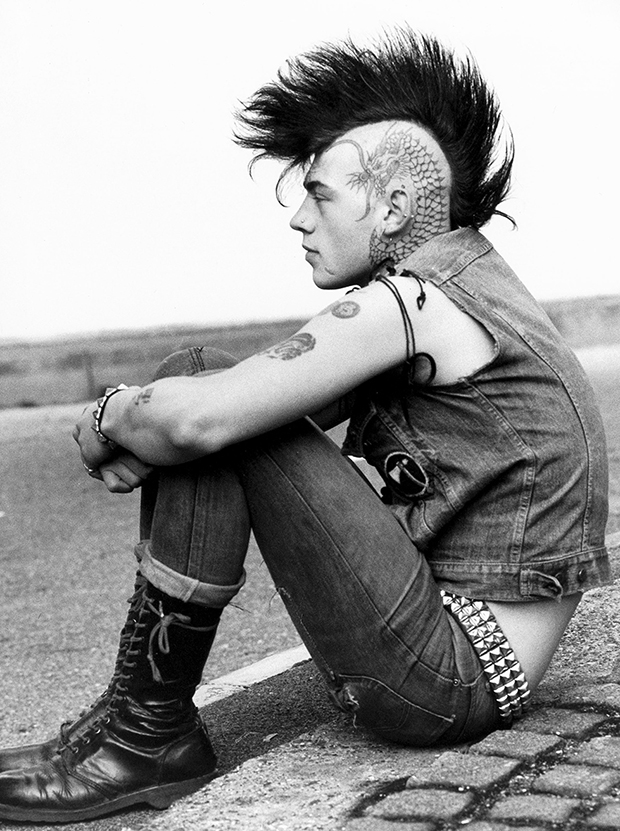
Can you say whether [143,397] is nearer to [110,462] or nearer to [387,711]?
[110,462]

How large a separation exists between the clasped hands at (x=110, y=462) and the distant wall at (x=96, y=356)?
6638mm

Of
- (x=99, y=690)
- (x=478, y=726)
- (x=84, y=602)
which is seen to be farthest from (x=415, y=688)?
(x=84, y=602)

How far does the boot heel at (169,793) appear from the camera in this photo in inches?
95.9

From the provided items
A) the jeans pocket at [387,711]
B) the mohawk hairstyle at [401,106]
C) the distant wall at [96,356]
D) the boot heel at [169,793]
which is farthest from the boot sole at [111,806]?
the distant wall at [96,356]

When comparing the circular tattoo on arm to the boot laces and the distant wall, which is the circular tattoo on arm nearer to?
the boot laces

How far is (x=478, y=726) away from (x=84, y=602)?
2.22 metres

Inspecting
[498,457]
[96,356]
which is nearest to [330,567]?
[498,457]

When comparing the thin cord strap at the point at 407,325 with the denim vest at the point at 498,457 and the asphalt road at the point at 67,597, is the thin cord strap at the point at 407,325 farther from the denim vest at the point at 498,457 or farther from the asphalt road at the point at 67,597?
the asphalt road at the point at 67,597

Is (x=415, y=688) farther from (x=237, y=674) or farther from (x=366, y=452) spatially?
(x=237, y=674)

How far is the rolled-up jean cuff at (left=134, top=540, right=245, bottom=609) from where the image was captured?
7.73 feet

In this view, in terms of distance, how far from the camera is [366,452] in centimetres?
261

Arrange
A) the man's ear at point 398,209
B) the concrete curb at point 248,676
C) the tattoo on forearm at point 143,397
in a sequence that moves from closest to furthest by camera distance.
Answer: the tattoo on forearm at point 143,397
the man's ear at point 398,209
the concrete curb at point 248,676

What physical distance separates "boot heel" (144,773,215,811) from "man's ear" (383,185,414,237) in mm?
1089

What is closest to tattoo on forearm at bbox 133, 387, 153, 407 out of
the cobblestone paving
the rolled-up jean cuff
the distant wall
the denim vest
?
the rolled-up jean cuff
